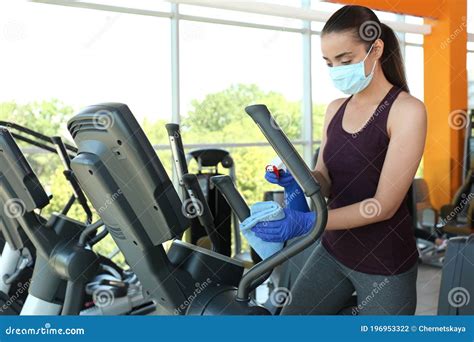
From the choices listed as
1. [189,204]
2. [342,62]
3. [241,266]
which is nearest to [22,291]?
[189,204]

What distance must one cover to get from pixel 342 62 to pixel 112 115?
0.64 metres

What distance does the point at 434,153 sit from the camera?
7.08 meters

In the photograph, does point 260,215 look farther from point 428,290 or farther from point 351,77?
point 428,290

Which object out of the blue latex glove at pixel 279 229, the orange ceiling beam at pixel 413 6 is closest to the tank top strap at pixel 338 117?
the blue latex glove at pixel 279 229

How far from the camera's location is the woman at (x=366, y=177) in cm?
142
